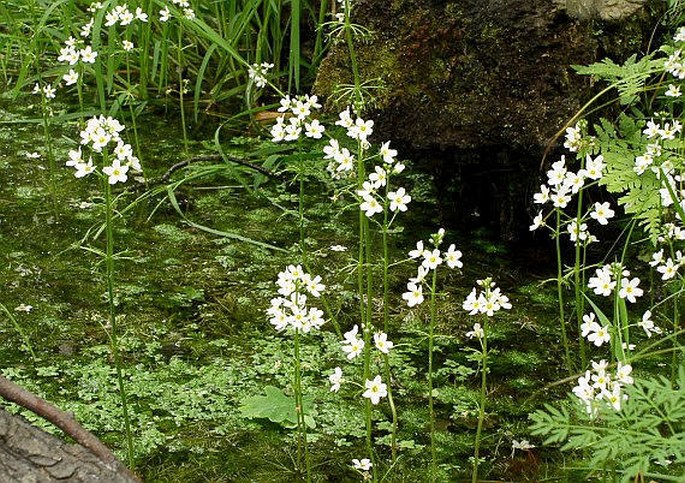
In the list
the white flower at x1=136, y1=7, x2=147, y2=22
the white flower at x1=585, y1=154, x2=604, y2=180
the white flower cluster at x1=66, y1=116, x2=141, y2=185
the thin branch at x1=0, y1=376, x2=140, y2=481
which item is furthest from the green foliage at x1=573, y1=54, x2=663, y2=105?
the white flower at x1=136, y1=7, x2=147, y2=22

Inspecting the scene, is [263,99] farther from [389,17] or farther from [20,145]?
[389,17]

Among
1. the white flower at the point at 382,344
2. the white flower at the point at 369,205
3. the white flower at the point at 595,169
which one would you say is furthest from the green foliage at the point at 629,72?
the white flower at the point at 382,344

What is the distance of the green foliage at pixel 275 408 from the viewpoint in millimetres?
2318

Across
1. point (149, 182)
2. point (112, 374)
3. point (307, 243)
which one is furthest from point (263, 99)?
point (112, 374)

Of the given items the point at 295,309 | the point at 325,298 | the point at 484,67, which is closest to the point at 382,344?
the point at 295,309

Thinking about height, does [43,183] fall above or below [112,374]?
above

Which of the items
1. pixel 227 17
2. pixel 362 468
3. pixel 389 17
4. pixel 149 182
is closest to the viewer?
pixel 362 468

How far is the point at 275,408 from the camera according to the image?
234cm

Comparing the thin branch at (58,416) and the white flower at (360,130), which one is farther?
the white flower at (360,130)

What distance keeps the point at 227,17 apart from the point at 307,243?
137 centimetres

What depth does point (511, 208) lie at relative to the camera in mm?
3150

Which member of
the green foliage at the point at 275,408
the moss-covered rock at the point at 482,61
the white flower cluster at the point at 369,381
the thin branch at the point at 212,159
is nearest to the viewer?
the white flower cluster at the point at 369,381

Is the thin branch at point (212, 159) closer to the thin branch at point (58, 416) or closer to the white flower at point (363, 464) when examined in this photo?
the white flower at point (363, 464)

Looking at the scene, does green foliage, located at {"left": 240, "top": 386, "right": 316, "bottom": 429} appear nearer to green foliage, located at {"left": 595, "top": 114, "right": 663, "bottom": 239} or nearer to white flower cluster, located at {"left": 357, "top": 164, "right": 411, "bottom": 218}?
white flower cluster, located at {"left": 357, "top": 164, "right": 411, "bottom": 218}
